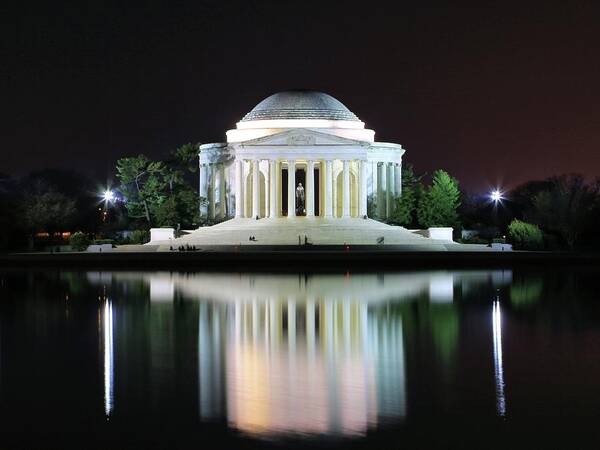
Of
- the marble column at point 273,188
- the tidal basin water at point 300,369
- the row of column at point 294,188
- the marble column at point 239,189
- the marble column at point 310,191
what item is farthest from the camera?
the marble column at point 239,189

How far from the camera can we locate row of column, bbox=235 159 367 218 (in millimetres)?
113938

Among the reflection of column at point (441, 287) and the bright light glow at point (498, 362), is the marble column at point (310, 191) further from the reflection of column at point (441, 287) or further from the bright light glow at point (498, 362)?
the bright light glow at point (498, 362)

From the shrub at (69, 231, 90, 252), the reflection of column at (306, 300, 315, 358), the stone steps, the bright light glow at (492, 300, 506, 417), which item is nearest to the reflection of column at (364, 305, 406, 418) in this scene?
the reflection of column at (306, 300, 315, 358)

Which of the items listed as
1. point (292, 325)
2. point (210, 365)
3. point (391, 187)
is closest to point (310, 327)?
point (292, 325)

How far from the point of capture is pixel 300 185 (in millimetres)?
120438

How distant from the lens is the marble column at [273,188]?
11369 cm

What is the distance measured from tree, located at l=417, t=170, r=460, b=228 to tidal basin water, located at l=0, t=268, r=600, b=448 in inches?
2606

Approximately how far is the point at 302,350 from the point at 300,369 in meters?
3.34

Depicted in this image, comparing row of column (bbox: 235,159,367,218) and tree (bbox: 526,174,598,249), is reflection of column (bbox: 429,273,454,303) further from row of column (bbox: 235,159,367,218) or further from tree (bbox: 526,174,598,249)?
row of column (bbox: 235,159,367,218)

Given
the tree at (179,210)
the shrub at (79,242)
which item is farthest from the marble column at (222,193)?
the shrub at (79,242)

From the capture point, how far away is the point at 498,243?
99.8 meters

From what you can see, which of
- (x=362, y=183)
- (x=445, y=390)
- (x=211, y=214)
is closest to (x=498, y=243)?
(x=362, y=183)

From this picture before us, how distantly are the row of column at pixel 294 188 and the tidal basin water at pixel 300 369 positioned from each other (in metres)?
66.4

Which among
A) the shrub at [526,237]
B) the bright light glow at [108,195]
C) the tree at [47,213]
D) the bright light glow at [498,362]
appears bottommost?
the bright light glow at [498,362]
